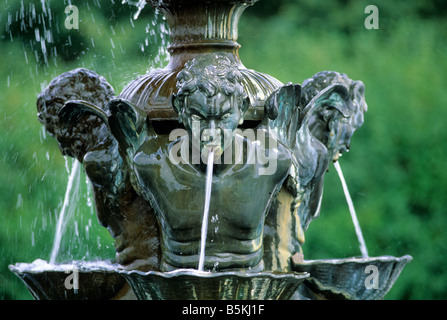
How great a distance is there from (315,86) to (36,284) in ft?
4.19

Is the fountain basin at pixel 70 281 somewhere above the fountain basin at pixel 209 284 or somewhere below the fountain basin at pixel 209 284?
below

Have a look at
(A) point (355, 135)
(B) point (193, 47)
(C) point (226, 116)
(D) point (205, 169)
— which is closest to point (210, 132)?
(C) point (226, 116)

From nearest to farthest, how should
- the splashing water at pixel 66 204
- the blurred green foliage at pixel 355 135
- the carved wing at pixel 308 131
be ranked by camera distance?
the carved wing at pixel 308 131, the splashing water at pixel 66 204, the blurred green foliage at pixel 355 135

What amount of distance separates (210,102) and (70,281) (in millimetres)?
891

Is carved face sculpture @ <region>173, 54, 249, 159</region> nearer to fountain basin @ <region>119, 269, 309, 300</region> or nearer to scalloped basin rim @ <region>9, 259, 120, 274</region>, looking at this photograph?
fountain basin @ <region>119, 269, 309, 300</region>

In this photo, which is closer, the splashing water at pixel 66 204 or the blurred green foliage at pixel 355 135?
the splashing water at pixel 66 204

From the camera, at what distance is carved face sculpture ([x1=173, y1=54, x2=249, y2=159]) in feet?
9.57

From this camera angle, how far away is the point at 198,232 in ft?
10.2

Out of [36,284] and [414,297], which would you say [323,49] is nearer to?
[414,297]

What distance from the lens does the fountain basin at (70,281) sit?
332 centimetres

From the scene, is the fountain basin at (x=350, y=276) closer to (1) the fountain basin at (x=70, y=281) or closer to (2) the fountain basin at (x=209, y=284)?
(2) the fountain basin at (x=209, y=284)

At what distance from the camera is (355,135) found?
18.5ft

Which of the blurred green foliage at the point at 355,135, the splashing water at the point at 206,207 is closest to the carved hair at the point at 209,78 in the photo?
the splashing water at the point at 206,207

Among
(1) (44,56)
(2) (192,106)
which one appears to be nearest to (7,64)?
(1) (44,56)
